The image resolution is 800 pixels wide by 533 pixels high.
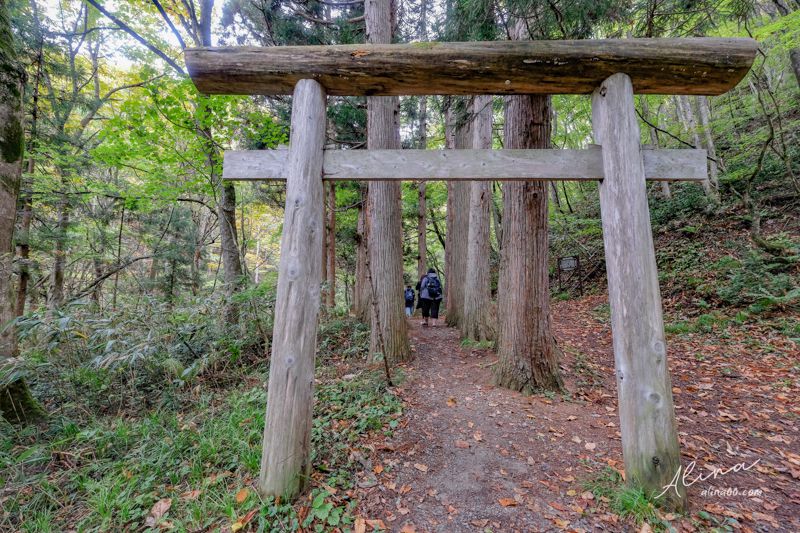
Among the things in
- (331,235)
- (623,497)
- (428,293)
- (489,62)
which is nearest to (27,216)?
(331,235)

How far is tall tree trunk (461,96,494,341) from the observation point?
671 cm

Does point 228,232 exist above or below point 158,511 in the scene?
above

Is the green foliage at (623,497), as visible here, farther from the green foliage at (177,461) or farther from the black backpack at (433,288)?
the black backpack at (433,288)

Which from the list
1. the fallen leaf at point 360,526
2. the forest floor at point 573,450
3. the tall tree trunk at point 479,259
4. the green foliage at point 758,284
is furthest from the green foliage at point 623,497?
the green foliage at point 758,284

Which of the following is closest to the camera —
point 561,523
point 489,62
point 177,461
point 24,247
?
point 561,523

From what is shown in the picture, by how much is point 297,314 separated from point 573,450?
9.83ft

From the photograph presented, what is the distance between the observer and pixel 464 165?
2.79 metres

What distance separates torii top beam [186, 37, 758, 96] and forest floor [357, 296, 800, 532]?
3473mm

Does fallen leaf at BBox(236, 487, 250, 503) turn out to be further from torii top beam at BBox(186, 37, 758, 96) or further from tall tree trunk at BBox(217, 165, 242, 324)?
tall tree trunk at BBox(217, 165, 242, 324)

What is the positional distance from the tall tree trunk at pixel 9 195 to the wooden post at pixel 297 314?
348cm

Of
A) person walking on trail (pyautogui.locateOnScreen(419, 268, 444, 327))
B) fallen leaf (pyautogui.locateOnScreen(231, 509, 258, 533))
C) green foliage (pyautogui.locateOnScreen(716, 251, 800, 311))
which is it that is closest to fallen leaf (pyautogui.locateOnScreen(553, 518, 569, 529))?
fallen leaf (pyautogui.locateOnScreen(231, 509, 258, 533))

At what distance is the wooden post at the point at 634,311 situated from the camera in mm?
2398

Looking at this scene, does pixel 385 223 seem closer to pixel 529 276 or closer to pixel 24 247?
pixel 529 276

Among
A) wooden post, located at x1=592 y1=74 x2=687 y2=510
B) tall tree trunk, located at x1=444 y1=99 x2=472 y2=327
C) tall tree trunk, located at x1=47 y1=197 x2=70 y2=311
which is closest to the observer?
wooden post, located at x1=592 y1=74 x2=687 y2=510
